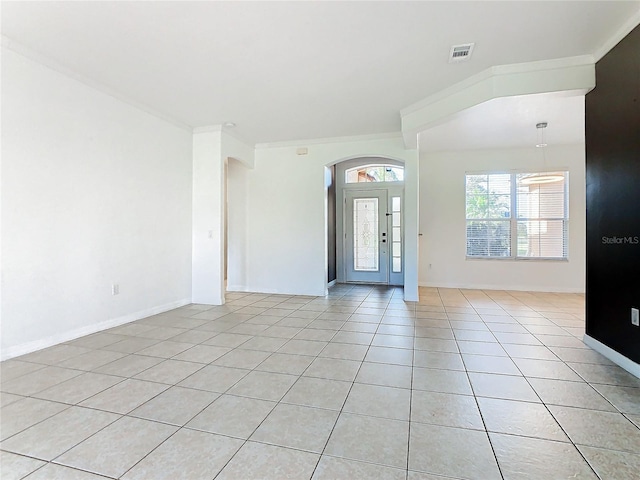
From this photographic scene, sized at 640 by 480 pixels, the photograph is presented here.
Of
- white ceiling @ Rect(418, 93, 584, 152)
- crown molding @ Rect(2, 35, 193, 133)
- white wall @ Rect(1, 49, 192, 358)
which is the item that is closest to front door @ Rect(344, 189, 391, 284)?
white ceiling @ Rect(418, 93, 584, 152)

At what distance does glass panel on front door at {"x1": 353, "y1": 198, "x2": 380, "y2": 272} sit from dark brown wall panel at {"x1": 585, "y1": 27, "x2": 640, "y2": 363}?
14.0ft

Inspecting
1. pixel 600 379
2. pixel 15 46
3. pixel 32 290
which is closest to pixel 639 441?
pixel 600 379

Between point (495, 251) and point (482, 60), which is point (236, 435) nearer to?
point (482, 60)

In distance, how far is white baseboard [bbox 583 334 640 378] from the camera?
2461 millimetres

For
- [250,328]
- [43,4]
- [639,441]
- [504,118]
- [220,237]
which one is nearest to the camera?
[639,441]

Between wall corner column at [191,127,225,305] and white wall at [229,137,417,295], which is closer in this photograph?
wall corner column at [191,127,225,305]

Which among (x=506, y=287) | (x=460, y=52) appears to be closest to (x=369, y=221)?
(x=506, y=287)

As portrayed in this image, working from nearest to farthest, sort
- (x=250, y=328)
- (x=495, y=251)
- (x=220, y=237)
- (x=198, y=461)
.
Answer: (x=198, y=461), (x=250, y=328), (x=220, y=237), (x=495, y=251)

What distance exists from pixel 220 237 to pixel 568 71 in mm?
4618

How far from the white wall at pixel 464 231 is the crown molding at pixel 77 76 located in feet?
16.5

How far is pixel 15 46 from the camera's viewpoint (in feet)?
9.16

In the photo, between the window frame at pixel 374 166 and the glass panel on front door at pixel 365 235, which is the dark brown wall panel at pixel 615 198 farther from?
the glass panel on front door at pixel 365 235

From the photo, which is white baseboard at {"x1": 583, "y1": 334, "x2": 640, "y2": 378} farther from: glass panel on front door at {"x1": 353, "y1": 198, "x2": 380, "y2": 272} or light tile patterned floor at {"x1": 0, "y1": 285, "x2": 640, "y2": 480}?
glass panel on front door at {"x1": 353, "y1": 198, "x2": 380, "y2": 272}

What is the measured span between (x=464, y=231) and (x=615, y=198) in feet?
13.0
